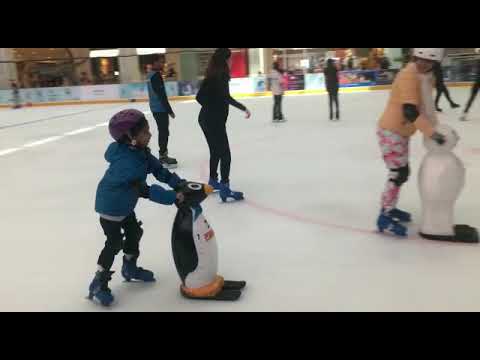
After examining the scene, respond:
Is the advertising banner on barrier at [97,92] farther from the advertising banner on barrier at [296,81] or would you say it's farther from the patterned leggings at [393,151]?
the patterned leggings at [393,151]

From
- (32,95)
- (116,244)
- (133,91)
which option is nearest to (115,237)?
(116,244)

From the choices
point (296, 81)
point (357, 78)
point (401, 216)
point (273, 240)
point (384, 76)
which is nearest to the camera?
point (273, 240)

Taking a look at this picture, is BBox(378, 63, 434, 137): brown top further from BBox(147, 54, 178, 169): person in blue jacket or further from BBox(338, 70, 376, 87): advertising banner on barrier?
BBox(338, 70, 376, 87): advertising banner on barrier

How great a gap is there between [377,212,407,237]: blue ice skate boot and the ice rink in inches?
2.0

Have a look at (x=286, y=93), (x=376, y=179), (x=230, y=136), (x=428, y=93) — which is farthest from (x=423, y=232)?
(x=286, y=93)

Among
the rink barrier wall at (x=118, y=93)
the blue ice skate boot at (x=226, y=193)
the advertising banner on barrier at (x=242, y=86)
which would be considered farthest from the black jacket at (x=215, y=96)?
the advertising banner on barrier at (x=242, y=86)

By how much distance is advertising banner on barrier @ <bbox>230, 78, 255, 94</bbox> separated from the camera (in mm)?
16188

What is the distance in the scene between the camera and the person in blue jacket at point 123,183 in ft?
6.31

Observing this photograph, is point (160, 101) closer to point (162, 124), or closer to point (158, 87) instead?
point (158, 87)

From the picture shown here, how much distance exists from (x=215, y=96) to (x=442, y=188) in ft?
5.89

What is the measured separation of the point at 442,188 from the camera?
252 cm

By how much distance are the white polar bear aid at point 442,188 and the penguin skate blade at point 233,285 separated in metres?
1.22
